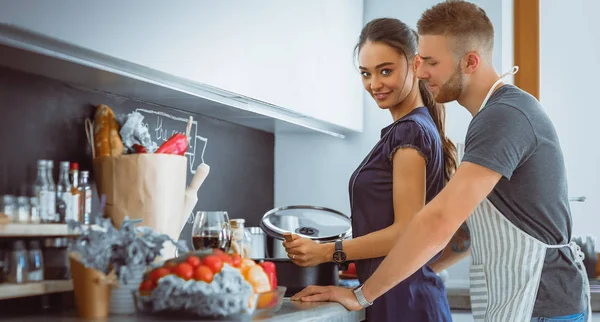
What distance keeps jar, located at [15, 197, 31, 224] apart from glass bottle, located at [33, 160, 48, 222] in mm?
45

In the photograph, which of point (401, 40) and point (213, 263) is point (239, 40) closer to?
point (401, 40)

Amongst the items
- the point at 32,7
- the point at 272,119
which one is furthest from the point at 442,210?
the point at 272,119

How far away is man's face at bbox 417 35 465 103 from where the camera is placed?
73.2 inches

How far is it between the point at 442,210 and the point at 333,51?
4.51ft

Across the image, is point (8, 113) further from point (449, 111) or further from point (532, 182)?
point (449, 111)

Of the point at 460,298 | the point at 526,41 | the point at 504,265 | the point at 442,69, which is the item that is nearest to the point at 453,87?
the point at 442,69

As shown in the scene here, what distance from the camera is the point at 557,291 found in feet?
5.77

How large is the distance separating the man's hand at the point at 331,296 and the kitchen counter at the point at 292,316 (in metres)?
0.02

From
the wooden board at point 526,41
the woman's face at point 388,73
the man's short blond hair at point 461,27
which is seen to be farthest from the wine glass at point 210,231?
the wooden board at point 526,41

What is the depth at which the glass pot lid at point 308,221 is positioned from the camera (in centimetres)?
268

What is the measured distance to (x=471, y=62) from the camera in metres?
1.86

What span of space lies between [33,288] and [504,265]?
3.37 ft

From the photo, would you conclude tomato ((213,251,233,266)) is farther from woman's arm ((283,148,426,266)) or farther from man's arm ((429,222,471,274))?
man's arm ((429,222,471,274))

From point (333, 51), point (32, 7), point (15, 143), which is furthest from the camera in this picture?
point (333, 51)
